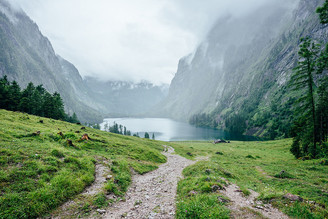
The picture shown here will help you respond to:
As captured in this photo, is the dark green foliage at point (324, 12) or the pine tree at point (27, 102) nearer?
the dark green foliage at point (324, 12)

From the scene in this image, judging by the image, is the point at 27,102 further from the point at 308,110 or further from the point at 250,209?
the point at 308,110

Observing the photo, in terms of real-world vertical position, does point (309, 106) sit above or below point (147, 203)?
above

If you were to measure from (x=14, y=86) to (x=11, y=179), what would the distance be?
83.3 m

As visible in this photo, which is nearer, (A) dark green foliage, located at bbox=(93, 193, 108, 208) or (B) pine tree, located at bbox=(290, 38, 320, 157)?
(A) dark green foliage, located at bbox=(93, 193, 108, 208)

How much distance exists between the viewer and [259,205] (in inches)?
404

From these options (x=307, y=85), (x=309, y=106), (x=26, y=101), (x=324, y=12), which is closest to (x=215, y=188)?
(x=324, y=12)

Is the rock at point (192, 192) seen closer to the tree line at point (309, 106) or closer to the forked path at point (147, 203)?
the forked path at point (147, 203)

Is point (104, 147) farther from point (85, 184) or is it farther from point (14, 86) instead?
point (14, 86)

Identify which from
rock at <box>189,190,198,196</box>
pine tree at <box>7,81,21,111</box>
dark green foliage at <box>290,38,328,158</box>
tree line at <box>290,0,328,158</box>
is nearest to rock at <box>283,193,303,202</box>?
rock at <box>189,190,198,196</box>

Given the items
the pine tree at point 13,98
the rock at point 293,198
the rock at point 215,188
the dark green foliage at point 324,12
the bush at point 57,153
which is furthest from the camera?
the pine tree at point 13,98

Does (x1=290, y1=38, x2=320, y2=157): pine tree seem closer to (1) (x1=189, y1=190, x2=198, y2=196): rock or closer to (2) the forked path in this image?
(1) (x1=189, y1=190, x2=198, y2=196): rock

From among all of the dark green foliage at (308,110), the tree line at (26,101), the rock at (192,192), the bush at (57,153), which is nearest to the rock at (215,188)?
the rock at (192,192)

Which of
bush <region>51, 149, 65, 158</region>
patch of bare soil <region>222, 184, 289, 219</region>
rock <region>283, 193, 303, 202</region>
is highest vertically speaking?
bush <region>51, 149, 65, 158</region>

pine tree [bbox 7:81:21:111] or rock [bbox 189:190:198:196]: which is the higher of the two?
pine tree [bbox 7:81:21:111]
